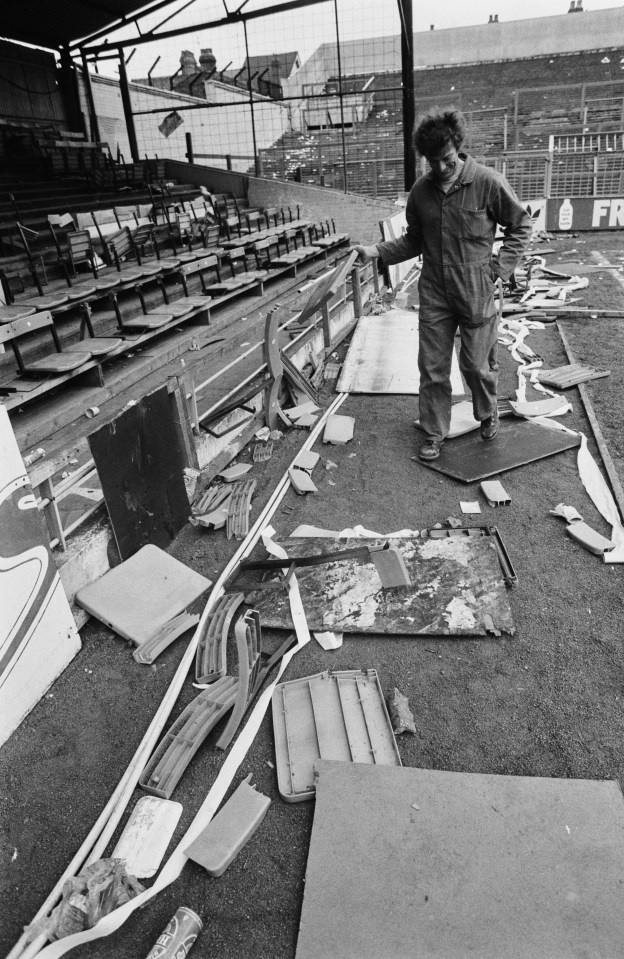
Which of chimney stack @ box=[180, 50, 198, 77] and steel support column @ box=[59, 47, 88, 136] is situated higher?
chimney stack @ box=[180, 50, 198, 77]

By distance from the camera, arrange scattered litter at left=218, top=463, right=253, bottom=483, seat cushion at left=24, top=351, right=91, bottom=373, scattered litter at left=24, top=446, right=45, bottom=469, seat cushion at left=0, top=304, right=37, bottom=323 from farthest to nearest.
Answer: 1. seat cushion at left=0, top=304, right=37, bottom=323
2. seat cushion at left=24, top=351, right=91, bottom=373
3. scattered litter at left=218, top=463, right=253, bottom=483
4. scattered litter at left=24, top=446, right=45, bottom=469

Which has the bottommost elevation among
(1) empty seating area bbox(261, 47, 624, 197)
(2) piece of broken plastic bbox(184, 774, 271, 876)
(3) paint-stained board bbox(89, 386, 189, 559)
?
(2) piece of broken plastic bbox(184, 774, 271, 876)

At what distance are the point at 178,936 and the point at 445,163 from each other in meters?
3.84

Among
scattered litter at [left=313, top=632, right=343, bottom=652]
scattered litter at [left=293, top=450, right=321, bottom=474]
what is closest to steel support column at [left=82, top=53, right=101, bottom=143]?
scattered litter at [left=293, top=450, right=321, bottom=474]

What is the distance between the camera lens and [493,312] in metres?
4.09

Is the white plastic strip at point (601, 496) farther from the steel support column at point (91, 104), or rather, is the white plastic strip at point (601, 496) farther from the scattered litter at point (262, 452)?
the steel support column at point (91, 104)

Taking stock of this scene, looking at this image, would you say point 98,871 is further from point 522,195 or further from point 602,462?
point 522,195

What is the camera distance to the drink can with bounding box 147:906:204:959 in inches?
66.9

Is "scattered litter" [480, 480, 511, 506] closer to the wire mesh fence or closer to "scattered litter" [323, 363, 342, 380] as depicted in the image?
"scattered litter" [323, 363, 342, 380]

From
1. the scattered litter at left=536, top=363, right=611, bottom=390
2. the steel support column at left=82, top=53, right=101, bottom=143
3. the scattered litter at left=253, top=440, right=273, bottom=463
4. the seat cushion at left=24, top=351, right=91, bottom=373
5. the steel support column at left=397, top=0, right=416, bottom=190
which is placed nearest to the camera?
the scattered litter at left=253, top=440, right=273, bottom=463

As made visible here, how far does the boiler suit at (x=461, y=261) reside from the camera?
382cm

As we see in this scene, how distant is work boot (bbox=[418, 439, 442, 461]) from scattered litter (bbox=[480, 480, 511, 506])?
1.63ft

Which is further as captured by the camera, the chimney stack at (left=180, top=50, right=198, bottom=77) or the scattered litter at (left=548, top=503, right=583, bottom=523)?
the chimney stack at (left=180, top=50, right=198, bottom=77)

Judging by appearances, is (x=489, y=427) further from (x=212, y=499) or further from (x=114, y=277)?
(x=114, y=277)
